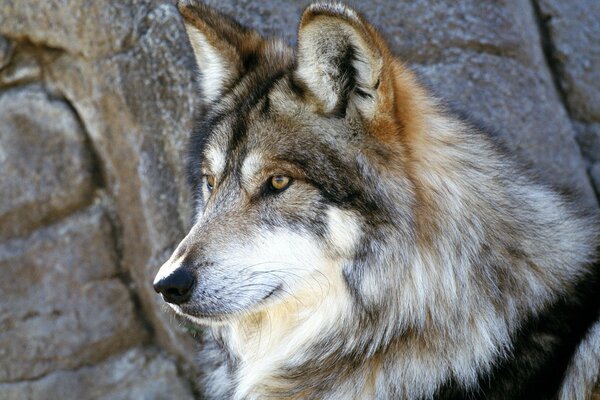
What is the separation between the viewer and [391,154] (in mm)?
2812

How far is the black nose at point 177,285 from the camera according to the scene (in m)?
2.73

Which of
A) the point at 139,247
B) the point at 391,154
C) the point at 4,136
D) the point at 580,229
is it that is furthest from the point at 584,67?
the point at 4,136

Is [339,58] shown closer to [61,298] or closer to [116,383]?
[61,298]

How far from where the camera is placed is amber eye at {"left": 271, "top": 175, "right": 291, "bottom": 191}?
2843 mm

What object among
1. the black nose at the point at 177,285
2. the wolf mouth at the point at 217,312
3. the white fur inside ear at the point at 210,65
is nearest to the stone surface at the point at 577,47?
the white fur inside ear at the point at 210,65

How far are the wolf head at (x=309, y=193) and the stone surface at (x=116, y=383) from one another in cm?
239

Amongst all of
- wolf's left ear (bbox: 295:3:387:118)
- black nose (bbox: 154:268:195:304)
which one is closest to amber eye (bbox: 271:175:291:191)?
wolf's left ear (bbox: 295:3:387:118)

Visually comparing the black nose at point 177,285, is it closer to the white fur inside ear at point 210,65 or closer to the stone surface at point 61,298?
the white fur inside ear at point 210,65

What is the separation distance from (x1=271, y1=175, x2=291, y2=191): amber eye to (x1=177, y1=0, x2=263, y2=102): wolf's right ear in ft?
2.23

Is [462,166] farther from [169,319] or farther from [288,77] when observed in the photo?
[169,319]

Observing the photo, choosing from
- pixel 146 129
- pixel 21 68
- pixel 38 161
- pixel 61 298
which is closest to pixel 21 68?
pixel 21 68

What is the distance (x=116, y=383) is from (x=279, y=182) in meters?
2.87

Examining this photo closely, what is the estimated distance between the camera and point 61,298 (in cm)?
499

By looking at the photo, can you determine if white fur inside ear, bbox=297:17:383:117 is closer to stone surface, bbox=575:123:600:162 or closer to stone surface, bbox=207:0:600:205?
stone surface, bbox=207:0:600:205
